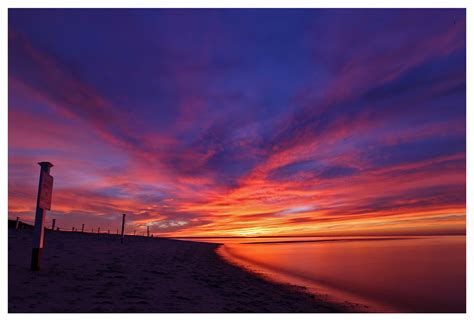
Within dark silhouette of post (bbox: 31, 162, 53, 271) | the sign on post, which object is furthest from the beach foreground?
the sign on post

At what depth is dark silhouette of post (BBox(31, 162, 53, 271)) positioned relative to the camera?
10688mm

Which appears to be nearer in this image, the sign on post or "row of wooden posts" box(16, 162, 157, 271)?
"row of wooden posts" box(16, 162, 157, 271)

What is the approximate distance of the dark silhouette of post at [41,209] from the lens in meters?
10.7

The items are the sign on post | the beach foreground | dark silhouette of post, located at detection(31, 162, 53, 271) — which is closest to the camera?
the beach foreground

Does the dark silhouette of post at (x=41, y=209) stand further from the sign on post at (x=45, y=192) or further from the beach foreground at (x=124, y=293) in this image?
the beach foreground at (x=124, y=293)

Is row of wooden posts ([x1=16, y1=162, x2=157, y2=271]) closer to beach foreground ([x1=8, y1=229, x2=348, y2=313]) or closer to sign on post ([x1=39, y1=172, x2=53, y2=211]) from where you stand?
sign on post ([x1=39, y1=172, x2=53, y2=211])

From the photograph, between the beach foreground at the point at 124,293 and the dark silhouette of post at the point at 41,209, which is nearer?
the beach foreground at the point at 124,293

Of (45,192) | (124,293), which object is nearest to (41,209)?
(45,192)

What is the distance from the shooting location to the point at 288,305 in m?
9.65

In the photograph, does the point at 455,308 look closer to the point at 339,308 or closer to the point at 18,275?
the point at 339,308

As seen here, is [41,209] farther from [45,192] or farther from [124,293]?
[124,293]

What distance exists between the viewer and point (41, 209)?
1118cm

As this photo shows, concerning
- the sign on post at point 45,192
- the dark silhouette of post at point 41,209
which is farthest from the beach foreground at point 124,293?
the sign on post at point 45,192
